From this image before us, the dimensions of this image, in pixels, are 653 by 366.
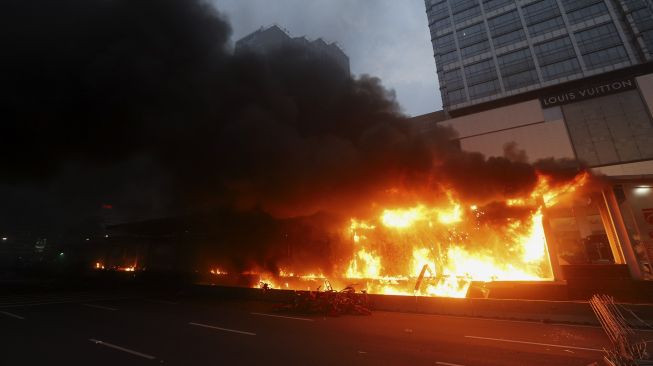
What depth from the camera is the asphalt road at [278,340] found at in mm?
5844

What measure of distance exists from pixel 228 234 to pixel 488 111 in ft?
93.3

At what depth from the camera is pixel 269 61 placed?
16156 mm

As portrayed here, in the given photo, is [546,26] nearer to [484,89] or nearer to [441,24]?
[484,89]

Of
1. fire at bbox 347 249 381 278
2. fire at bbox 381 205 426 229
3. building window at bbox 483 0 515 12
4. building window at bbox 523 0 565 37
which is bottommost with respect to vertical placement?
fire at bbox 347 249 381 278

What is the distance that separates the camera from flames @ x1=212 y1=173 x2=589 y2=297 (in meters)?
12.8

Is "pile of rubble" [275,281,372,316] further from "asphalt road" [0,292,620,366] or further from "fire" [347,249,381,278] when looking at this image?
"fire" [347,249,381,278]

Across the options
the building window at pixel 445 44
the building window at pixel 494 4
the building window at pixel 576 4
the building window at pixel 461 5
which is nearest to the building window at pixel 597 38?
the building window at pixel 576 4

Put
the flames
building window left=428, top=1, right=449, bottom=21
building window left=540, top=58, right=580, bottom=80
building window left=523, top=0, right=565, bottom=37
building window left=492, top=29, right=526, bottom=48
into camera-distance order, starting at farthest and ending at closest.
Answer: building window left=428, top=1, right=449, bottom=21, building window left=492, top=29, right=526, bottom=48, building window left=523, top=0, right=565, bottom=37, building window left=540, top=58, right=580, bottom=80, the flames

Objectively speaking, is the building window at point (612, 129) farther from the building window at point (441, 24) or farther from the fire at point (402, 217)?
the fire at point (402, 217)

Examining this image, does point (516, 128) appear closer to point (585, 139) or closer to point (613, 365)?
point (585, 139)

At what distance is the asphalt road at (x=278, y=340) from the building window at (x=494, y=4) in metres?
41.0

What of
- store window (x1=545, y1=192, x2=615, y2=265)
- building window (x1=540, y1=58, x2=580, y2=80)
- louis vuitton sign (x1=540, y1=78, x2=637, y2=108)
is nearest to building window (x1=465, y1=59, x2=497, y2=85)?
building window (x1=540, y1=58, x2=580, y2=80)

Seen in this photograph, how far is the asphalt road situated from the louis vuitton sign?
95.2 ft

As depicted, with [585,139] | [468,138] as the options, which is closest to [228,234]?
[468,138]
